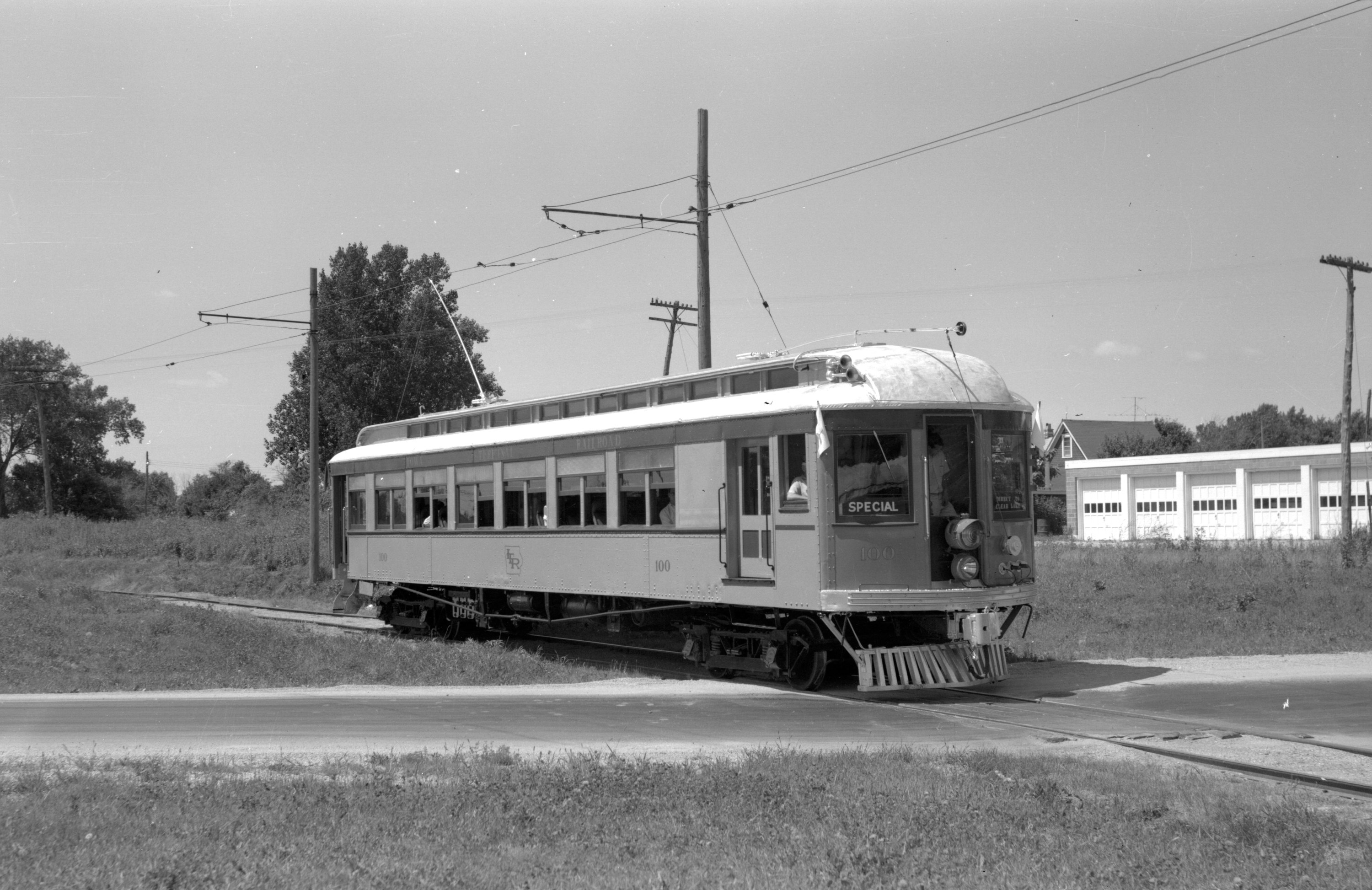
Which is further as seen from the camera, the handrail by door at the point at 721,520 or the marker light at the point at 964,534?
the handrail by door at the point at 721,520

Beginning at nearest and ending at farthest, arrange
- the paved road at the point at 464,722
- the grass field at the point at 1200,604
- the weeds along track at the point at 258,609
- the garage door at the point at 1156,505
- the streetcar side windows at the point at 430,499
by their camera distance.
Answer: the paved road at the point at 464,722 < the grass field at the point at 1200,604 < the streetcar side windows at the point at 430,499 < the weeds along track at the point at 258,609 < the garage door at the point at 1156,505

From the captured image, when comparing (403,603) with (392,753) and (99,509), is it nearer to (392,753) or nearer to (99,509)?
(392,753)

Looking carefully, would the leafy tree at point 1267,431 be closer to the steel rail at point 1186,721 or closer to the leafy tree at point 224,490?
the leafy tree at point 224,490

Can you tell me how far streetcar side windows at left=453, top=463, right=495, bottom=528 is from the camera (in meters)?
19.4

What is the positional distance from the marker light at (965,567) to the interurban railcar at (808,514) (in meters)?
0.03

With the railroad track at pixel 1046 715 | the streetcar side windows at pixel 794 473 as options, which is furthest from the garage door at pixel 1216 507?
the streetcar side windows at pixel 794 473

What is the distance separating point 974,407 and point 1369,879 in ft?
26.4

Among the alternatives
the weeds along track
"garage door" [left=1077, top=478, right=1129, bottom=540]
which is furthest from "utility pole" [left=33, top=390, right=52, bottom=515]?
"garage door" [left=1077, top=478, right=1129, bottom=540]

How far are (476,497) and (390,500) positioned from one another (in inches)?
130

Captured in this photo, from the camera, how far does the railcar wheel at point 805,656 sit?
14055 mm

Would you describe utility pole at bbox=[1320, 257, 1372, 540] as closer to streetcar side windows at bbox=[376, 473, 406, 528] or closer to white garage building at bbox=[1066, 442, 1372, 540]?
white garage building at bbox=[1066, 442, 1372, 540]

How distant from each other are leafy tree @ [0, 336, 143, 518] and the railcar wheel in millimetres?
67373

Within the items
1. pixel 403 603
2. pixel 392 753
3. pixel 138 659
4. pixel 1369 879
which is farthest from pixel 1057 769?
pixel 403 603

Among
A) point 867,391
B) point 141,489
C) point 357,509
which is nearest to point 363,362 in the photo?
point 357,509
